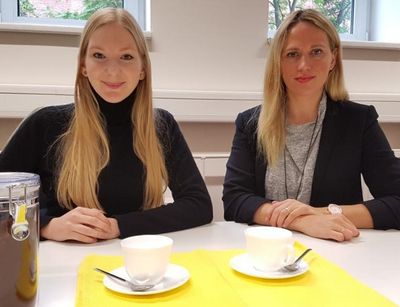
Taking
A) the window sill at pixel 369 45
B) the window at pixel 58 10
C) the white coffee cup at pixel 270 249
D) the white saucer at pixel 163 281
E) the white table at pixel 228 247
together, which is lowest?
the white table at pixel 228 247

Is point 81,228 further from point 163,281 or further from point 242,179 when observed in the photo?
point 242,179

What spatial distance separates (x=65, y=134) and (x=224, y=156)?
1027 millimetres

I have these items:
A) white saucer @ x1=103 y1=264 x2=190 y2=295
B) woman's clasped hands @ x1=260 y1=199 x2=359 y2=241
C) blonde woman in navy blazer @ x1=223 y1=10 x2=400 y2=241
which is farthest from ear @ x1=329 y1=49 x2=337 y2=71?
white saucer @ x1=103 y1=264 x2=190 y2=295

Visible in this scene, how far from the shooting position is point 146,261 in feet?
2.19

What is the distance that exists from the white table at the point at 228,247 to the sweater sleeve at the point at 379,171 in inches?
4.2

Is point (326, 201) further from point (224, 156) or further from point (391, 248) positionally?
point (224, 156)

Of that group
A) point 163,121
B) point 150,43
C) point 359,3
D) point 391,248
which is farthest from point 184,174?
point 359,3

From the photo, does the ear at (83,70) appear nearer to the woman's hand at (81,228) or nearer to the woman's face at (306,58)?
the woman's hand at (81,228)

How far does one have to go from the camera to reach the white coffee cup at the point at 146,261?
2.18ft

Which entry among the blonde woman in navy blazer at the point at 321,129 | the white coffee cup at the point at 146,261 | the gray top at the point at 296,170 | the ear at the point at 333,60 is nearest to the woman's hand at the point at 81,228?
the white coffee cup at the point at 146,261

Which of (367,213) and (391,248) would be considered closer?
(391,248)

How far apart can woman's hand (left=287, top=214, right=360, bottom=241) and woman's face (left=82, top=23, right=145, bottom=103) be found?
0.66 meters

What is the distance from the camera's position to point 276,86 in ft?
5.23

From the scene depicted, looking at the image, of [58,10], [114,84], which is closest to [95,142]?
[114,84]
